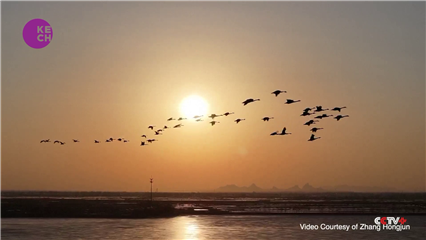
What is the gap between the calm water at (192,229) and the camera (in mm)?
71000

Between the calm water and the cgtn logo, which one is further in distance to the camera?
the cgtn logo

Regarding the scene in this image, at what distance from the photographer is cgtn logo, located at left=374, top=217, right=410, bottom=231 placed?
84031mm

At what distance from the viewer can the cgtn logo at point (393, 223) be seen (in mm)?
84031

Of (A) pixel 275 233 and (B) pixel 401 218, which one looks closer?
(A) pixel 275 233

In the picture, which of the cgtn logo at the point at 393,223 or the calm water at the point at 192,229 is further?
the cgtn logo at the point at 393,223

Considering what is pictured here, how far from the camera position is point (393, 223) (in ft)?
294

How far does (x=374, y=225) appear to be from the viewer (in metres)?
88.2

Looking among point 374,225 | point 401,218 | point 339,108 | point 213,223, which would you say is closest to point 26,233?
point 213,223

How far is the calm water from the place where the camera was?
71.0m

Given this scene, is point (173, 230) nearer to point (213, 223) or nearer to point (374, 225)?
point (213, 223)

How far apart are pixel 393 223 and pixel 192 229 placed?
35724 mm

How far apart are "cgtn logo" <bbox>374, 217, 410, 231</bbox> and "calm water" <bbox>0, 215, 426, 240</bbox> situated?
119 centimetres

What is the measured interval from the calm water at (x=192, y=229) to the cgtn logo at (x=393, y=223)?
1188 millimetres

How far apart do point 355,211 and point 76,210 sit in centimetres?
6123
